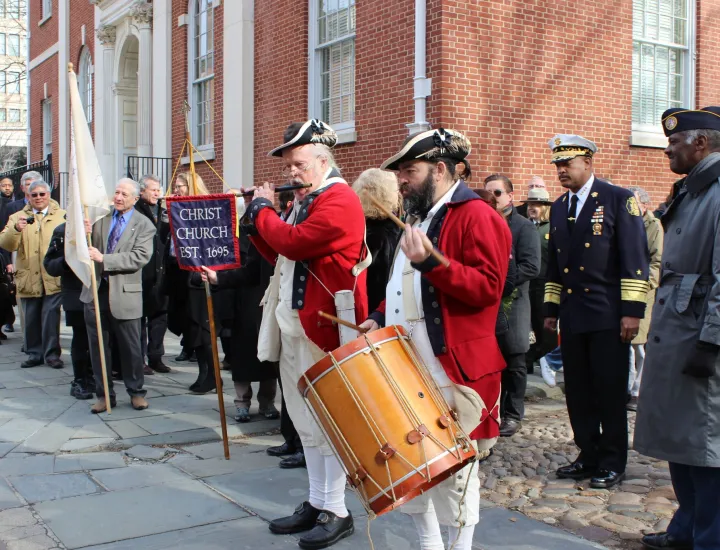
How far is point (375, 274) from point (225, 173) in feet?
30.8

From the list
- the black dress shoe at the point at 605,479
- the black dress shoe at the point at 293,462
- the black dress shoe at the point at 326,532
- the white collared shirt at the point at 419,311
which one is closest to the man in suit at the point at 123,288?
the black dress shoe at the point at 293,462

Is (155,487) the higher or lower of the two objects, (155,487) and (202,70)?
the lower


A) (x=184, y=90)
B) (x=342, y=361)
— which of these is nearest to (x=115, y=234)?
(x=342, y=361)

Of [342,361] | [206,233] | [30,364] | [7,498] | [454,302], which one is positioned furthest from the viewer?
[30,364]

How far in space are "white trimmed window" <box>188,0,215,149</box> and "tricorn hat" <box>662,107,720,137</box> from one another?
1205 centimetres

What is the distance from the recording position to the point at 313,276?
407cm

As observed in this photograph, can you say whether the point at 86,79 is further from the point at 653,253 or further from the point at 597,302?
the point at 597,302

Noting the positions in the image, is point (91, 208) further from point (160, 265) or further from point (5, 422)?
point (5, 422)

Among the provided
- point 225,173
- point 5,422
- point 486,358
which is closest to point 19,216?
point 5,422

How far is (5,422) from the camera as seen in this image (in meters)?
6.68

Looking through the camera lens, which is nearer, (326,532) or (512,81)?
(326,532)

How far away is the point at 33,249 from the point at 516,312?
6.21 metres

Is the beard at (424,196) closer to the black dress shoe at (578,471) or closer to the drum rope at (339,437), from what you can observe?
the drum rope at (339,437)

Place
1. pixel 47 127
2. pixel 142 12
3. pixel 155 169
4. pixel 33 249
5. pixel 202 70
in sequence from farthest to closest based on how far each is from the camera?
pixel 47 127 → pixel 142 12 → pixel 155 169 → pixel 202 70 → pixel 33 249
